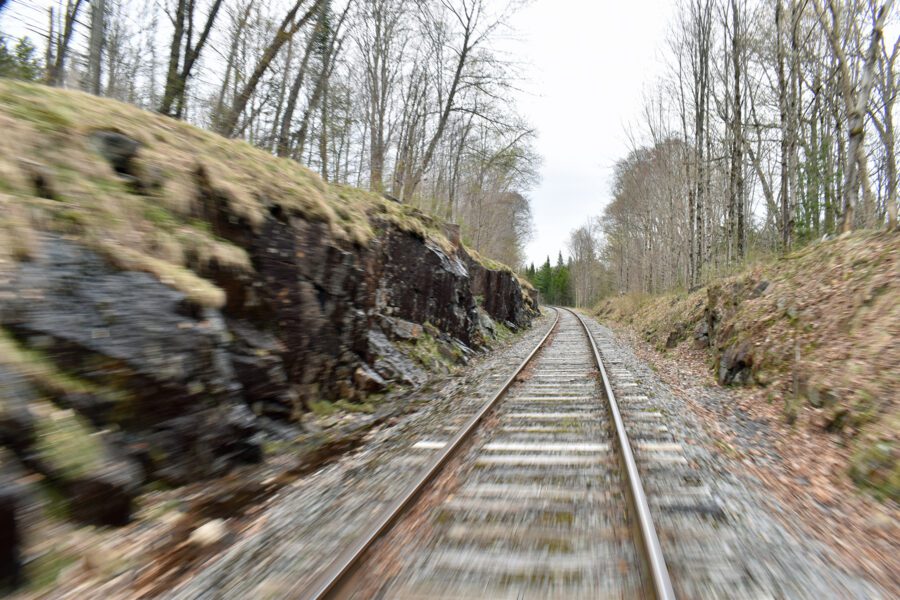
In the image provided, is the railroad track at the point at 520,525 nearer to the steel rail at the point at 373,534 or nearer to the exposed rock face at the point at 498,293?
the steel rail at the point at 373,534

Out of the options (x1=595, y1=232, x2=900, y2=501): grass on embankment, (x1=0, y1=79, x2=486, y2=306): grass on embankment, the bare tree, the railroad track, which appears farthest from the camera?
the bare tree

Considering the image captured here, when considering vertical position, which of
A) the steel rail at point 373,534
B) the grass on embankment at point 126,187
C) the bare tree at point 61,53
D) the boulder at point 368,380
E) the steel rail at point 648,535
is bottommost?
the steel rail at point 373,534

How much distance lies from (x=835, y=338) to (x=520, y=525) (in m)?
5.94

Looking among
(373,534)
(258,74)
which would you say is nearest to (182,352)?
(373,534)

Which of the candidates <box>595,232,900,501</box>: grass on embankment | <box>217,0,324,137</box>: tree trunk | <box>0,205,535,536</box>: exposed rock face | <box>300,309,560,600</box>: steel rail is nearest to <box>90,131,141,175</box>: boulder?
<box>0,205,535,536</box>: exposed rock face

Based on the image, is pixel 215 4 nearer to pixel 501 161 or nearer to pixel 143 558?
pixel 143 558

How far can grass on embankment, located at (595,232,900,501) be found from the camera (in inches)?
176

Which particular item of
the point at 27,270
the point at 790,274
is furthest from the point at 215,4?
the point at 790,274

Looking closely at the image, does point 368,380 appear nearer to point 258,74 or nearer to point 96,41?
point 258,74

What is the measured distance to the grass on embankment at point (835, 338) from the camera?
176 inches

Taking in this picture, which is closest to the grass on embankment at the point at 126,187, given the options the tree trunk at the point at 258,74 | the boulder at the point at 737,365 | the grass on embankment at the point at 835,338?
the tree trunk at the point at 258,74

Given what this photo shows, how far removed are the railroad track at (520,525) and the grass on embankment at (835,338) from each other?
7.29 ft

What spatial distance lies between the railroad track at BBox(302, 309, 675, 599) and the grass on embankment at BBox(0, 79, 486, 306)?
3065 millimetres

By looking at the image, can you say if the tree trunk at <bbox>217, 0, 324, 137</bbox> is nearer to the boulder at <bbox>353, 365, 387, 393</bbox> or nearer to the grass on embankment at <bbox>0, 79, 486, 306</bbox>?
the grass on embankment at <bbox>0, 79, 486, 306</bbox>
